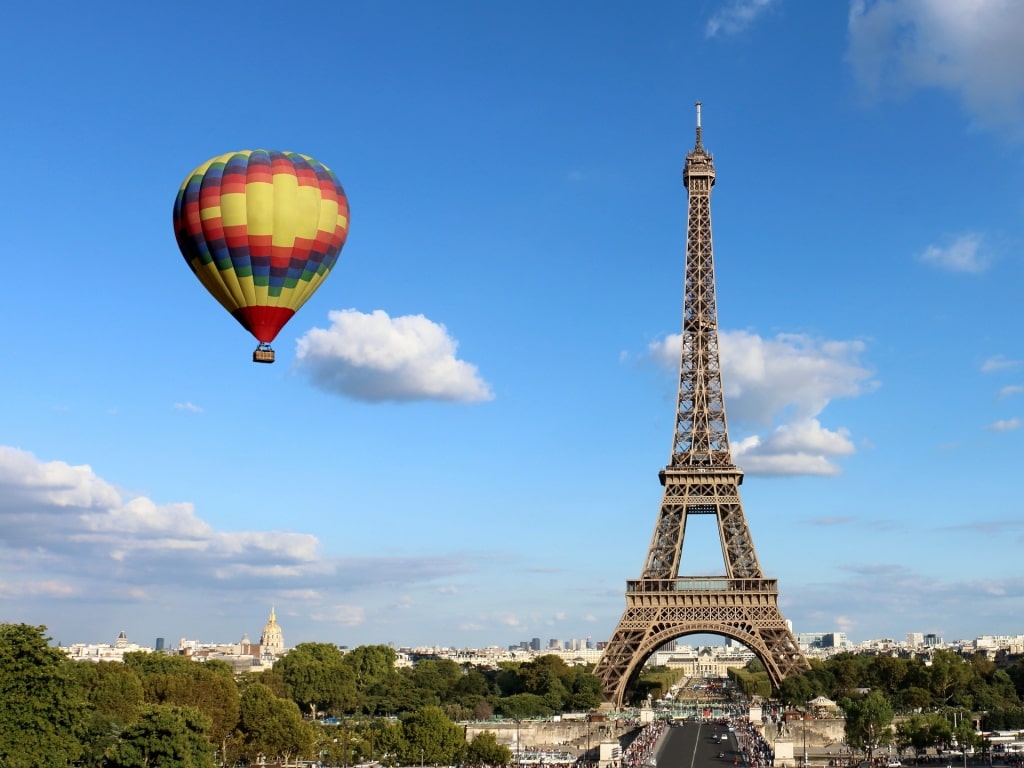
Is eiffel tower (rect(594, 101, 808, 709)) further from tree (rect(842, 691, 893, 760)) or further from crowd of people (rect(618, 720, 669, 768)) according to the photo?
tree (rect(842, 691, 893, 760))

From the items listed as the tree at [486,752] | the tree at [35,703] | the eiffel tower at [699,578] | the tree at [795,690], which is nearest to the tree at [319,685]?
the eiffel tower at [699,578]

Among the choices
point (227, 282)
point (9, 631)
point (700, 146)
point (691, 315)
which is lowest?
point (9, 631)

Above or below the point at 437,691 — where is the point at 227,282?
above

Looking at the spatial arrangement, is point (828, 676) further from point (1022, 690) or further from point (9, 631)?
point (9, 631)

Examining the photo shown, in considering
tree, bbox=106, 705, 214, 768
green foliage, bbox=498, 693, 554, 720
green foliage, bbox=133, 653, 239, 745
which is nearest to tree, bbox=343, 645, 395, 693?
green foliage, bbox=498, 693, 554, 720

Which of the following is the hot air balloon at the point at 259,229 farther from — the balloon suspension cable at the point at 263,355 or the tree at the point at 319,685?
the tree at the point at 319,685

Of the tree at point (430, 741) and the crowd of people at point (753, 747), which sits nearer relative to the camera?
the tree at point (430, 741)

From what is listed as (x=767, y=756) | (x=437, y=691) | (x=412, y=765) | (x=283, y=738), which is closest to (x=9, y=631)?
(x=283, y=738)
